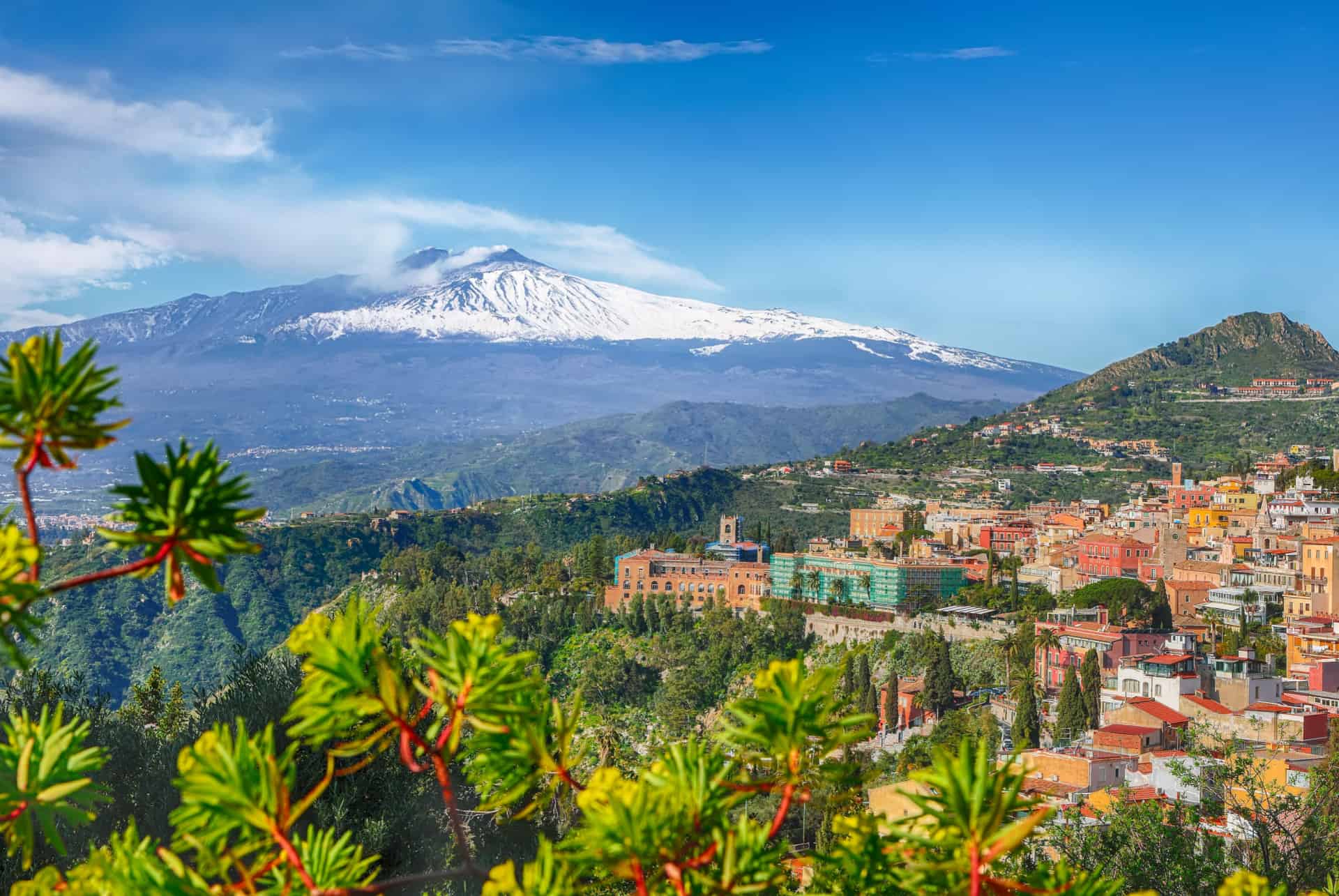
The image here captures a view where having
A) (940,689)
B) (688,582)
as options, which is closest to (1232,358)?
(688,582)

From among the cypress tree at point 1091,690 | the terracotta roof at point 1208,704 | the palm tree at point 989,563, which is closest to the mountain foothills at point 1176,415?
the palm tree at point 989,563

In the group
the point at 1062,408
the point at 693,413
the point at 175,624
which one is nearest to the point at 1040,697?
the point at 175,624

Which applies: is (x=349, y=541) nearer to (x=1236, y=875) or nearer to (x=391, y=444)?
(x=1236, y=875)

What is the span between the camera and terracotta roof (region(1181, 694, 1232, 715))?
19.0 meters

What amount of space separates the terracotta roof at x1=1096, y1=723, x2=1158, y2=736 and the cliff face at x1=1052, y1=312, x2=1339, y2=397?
196ft

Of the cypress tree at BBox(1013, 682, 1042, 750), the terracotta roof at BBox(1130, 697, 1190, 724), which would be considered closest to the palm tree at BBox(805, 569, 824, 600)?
the cypress tree at BBox(1013, 682, 1042, 750)

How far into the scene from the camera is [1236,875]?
1931 mm

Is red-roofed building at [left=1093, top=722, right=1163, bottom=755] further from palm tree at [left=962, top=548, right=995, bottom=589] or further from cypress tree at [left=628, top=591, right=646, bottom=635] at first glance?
cypress tree at [left=628, top=591, right=646, bottom=635]

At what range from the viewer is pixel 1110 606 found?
27.3m

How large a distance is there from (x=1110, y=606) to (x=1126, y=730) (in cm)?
956

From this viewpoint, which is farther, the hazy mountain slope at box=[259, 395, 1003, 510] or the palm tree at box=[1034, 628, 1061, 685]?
the hazy mountain slope at box=[259, 395, 1003, 510]

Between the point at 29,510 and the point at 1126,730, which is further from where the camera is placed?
the point at 1126,730

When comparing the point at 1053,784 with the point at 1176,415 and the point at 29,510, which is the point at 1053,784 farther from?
the point at 1176,415

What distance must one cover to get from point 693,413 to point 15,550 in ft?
606
